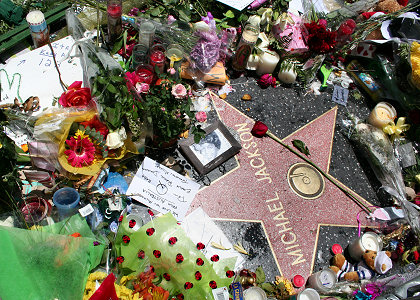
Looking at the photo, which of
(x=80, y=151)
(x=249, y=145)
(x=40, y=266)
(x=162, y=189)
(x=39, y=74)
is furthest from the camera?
(x=249, y=145)

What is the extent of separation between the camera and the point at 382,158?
304 cm

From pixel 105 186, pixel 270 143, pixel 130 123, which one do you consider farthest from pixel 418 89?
pixel 105 186

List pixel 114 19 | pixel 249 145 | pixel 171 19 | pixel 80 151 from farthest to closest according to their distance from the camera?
pixel 171 19 → pixel 249 145 → pixel 114 19 → pixel 80 151

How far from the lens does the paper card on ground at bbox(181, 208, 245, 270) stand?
100 inches

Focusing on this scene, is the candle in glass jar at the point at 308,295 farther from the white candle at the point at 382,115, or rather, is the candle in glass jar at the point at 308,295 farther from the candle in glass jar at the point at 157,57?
the candle in glass jar at the point at 157,57

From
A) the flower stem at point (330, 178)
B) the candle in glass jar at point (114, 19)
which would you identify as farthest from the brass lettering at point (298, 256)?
the candle in glass jar at point (114, 19)

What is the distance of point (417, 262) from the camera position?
8.81ft

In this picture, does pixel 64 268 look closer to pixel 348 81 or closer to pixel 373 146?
pixel 373 146

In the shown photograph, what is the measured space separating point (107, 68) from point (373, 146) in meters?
2.19

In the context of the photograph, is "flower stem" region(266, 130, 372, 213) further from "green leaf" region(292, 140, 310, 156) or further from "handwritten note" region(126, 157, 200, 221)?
"handwritten note" region(126, 157, 200, 221)

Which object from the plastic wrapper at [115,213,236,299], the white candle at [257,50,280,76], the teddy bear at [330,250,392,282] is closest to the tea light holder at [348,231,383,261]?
the teddy bear at [330,250,392,282]

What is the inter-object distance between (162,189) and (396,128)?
2014mm

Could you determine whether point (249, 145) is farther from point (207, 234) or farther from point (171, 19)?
point (171, 19)

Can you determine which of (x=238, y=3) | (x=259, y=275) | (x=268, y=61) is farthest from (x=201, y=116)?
(x=259, y=275)
